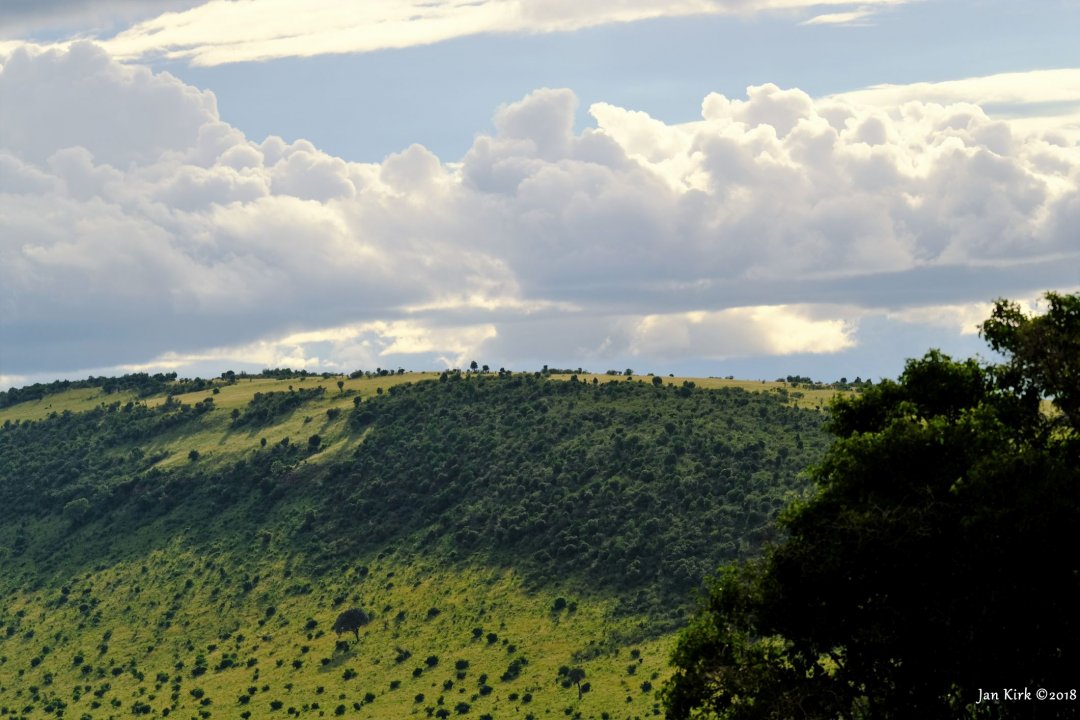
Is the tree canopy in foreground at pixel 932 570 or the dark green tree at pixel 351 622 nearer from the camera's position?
the tree canopy in foreground at pixel 932 570

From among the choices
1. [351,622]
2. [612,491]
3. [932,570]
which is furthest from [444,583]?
[932,570]

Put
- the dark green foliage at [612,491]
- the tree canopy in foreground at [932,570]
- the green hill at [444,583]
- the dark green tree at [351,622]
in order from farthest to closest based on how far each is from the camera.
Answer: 1. the dark green tree at [351,622]
2. the dark green foliage at [612,491]
3. the green hill at [444,583]
4. the tree canopy in foreground at [932,570]

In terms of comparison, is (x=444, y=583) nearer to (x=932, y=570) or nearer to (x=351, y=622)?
(x=351, y=622)

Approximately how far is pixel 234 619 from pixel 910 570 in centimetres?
13675

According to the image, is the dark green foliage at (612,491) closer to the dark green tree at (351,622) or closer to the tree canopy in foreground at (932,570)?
the dark green tree at (351,622)

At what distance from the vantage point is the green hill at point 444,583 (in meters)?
148

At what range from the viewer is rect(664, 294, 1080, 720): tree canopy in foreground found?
44750mm

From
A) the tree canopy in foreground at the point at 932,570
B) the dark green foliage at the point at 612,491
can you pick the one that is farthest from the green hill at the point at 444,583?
the tree canopy in foreground at the point at 932,570

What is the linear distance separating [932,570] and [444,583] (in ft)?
411

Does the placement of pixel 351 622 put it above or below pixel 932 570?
below

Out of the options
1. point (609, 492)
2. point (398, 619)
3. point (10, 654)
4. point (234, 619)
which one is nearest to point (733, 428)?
point (609, 492)

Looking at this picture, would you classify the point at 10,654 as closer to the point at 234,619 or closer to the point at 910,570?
the point at 234,619

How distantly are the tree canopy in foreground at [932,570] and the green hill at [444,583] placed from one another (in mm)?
76689

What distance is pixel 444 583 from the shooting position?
169 m
